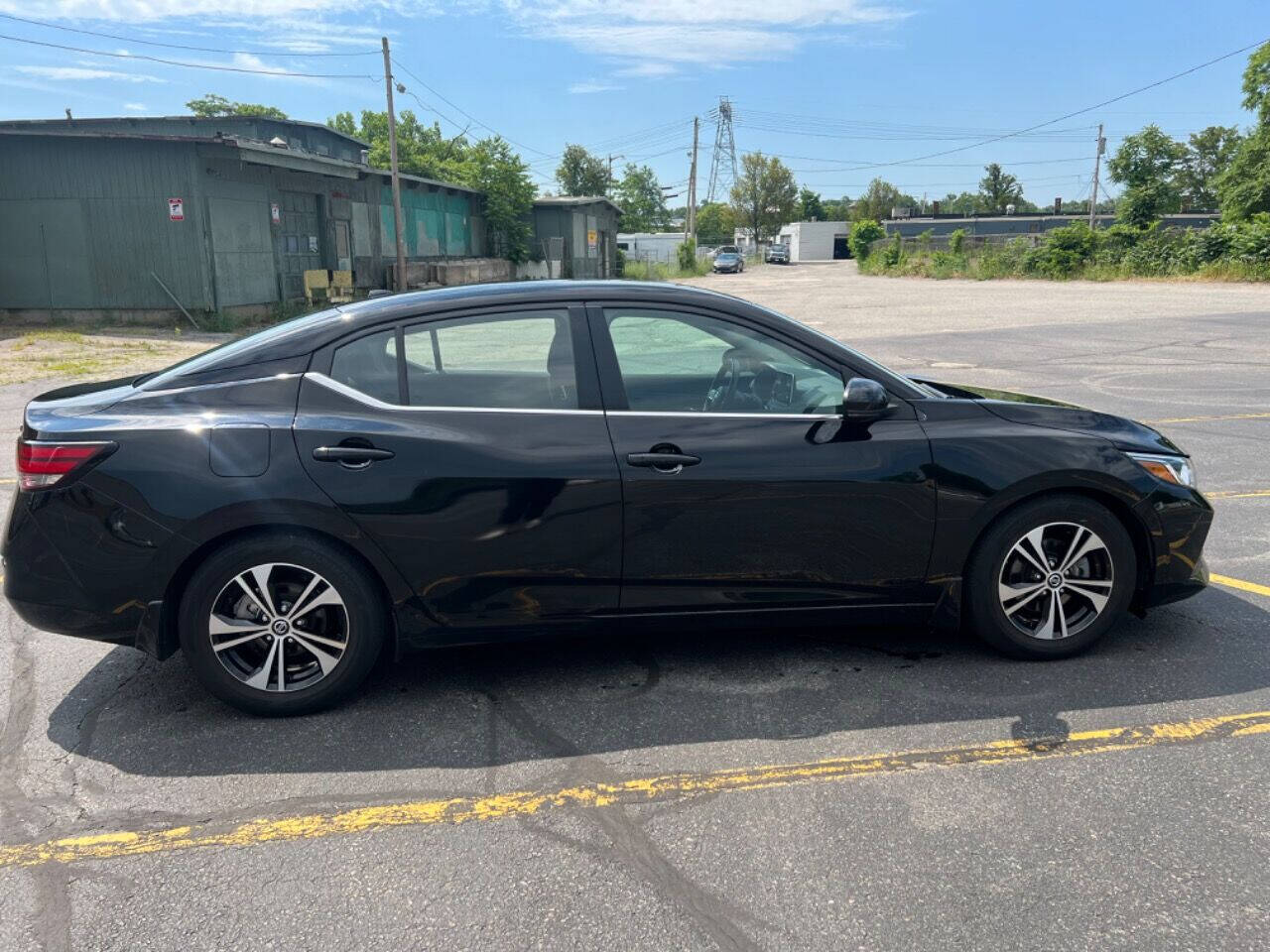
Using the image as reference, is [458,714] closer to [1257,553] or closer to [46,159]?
[1257,553]

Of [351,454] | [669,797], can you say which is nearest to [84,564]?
[351,454]

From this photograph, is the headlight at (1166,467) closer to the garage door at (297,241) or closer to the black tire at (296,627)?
the black tire at (296,627)

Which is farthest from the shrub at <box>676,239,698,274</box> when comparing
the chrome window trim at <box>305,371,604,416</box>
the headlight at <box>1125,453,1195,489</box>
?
the chrome window trim at <box>305,371,604,416</box>

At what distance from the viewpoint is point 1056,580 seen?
13.2 feet

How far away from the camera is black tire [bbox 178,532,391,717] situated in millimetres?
3555

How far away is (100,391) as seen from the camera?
3.92 metres

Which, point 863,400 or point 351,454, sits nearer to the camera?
point 351,454

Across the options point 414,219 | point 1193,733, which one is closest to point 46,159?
point 414,219

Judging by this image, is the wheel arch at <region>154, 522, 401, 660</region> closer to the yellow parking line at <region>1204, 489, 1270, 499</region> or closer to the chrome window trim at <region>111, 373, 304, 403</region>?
the chrome window trim at <region>111, 373, 304, 403</region>

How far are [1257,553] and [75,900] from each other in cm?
581

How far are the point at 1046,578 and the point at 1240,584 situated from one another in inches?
68.1

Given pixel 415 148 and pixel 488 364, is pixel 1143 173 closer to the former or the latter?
pixel 415 148

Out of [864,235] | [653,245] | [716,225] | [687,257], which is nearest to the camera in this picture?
[687,257]

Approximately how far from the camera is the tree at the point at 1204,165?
90125mm
